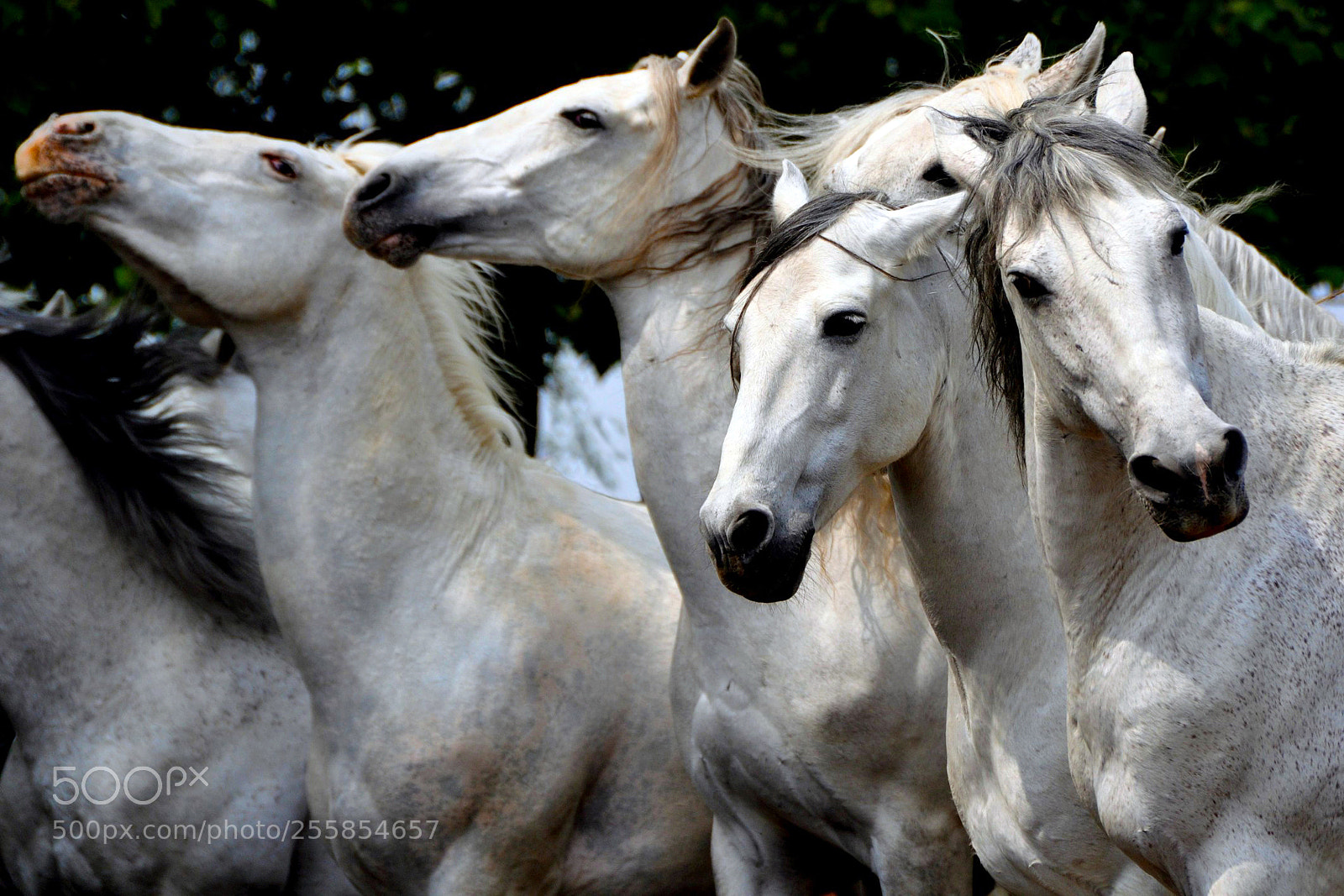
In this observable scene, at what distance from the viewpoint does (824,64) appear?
5.44 meters

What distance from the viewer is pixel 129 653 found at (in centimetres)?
393

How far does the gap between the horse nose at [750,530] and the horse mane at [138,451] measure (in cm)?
231

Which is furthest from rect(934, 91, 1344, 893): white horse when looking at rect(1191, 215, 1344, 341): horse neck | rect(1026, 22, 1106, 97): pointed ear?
rect(1026, 22, 1106, 97): pointed ear

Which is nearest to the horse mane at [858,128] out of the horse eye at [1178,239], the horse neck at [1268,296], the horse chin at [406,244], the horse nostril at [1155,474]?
the horse neck at [1268,296]

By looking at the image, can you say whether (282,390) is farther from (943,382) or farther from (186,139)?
(943,382)

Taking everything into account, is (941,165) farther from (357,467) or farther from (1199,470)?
(357,467)

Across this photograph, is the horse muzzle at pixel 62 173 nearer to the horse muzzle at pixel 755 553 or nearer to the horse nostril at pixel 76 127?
the horse nostril at pixel 76 127

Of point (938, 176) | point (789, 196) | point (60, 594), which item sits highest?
point (789, 196)

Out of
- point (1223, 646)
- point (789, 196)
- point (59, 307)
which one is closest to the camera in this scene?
point (1223, 646)

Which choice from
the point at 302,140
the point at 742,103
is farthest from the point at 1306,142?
the point at 302,140

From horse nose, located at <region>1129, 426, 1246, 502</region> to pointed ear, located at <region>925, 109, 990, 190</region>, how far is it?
2.06ft

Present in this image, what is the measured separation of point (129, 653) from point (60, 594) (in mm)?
243

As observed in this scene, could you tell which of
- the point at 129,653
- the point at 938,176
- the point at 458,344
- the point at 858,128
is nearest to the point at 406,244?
the point at 458,344

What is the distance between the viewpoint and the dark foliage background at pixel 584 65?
519 cm
